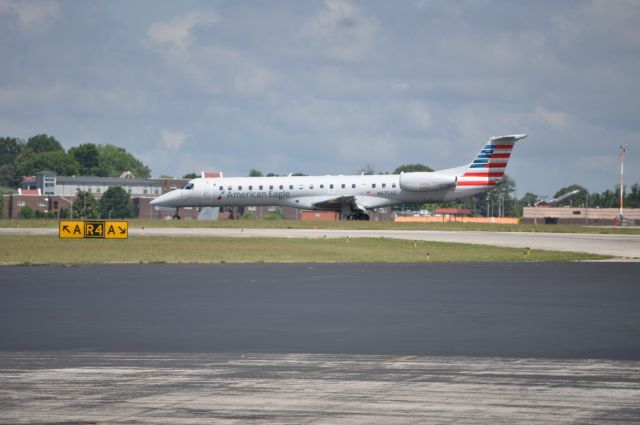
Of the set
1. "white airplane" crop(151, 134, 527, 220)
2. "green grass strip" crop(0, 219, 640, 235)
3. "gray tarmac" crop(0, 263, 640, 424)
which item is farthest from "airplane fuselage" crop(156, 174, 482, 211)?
"gray tarmac" crop(0, 263, 640, 424)

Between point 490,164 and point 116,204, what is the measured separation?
105 metres

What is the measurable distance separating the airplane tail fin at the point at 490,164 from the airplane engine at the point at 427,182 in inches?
36.8

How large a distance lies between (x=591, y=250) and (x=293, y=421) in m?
40.4

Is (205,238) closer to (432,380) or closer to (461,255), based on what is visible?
(461,255)

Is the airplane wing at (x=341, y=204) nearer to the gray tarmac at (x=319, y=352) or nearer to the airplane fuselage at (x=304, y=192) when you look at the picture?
the airplane fuselage at (x=304, y=192)

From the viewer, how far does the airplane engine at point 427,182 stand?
7719 cm

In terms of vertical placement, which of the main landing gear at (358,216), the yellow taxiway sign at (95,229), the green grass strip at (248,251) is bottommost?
the green grass strip at (248,251)

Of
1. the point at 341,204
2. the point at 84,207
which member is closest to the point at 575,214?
the point at 341,204

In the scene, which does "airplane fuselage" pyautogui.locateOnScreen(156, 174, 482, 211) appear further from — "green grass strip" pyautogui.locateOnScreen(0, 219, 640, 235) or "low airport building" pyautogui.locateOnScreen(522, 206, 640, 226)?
"low airport building" pyautogui.locateOnScreen(522, 206, 640, 226)

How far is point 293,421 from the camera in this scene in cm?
1152

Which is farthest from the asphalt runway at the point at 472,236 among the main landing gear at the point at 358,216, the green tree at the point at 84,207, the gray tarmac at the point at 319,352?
the green tree at the point at 84,207

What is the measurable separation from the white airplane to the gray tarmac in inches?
1812

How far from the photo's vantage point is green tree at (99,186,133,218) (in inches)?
6511

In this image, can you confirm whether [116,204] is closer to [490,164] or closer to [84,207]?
[84,207]
